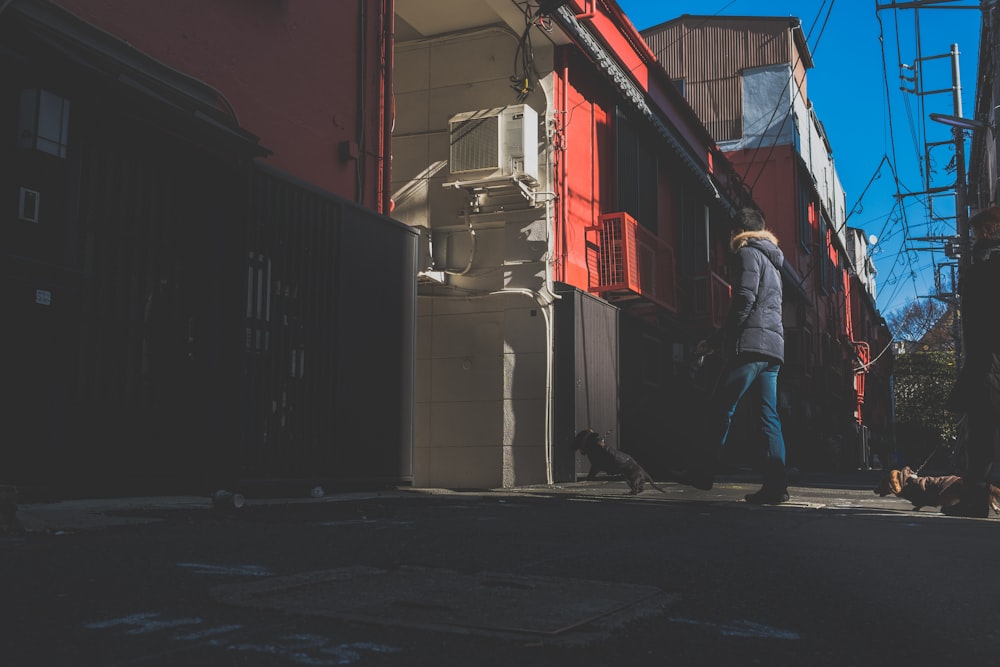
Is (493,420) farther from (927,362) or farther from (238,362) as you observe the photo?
(927,362)

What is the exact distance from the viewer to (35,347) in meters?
4.67

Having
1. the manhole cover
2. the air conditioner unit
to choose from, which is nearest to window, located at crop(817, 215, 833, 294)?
the air conditioner unit

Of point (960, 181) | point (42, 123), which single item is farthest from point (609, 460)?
point (960, 181)

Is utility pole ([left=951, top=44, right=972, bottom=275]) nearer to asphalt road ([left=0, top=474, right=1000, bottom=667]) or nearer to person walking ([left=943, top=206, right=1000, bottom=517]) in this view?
person walking ([left=943, top=206, right=1000, bottom=517])

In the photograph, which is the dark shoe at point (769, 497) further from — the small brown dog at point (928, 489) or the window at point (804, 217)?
the window at point (804, 217)

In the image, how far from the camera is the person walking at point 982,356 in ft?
18.0

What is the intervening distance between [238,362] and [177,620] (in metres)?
4.08

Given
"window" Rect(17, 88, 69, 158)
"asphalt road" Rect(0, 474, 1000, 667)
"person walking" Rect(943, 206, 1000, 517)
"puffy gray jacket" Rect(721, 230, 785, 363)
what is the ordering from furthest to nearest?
"puffy gray jacket" Rect(721, 230, 785, 363) < "person walking" Rect(943, 206, 1000, 517) < "window" Rect(17, 88, 69, 158) < "asphalt road" Rect(0, 474, 1000, 667)

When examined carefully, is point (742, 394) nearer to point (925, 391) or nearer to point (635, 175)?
point (635, 175)

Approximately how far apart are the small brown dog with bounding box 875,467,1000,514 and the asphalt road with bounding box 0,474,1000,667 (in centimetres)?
161

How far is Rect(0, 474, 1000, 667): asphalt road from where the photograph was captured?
1803mm

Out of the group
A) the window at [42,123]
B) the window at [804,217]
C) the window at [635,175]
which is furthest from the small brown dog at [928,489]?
the window at [804,217]

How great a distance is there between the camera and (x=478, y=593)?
7.85 feet

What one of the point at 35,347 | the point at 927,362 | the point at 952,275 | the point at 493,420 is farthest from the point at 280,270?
the point at 927,362
